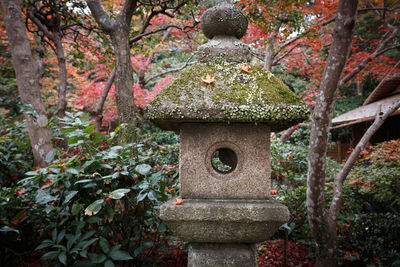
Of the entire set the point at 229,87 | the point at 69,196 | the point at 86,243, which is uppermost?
the point at 229,87

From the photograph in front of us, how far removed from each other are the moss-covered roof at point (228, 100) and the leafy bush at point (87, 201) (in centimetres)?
68

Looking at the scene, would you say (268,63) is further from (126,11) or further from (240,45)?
(240,45)

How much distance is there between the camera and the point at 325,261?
3.22 metres

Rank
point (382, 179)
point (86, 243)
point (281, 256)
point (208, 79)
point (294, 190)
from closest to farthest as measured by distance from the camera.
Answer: point (208, 79)
point (86, 243)
point (382, 179)
point (294, 190)
point (281, 256)

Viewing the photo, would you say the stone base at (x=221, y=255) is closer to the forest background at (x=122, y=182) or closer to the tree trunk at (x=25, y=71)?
the forest background at (x=122, y=182)

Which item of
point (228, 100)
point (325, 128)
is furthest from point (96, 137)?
point (325, 128)

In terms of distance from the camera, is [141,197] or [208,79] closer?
[208,79]

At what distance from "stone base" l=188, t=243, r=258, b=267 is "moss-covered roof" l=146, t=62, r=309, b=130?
1.05 m

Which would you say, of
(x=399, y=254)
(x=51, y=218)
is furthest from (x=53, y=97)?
(x=399, y=254)

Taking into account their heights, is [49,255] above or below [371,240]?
above

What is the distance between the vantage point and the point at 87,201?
2.25m

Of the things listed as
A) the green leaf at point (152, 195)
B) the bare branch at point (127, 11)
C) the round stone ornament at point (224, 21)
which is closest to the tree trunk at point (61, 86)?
the bare branch at point (127, 11)

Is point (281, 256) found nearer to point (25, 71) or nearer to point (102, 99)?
point (25, 71)

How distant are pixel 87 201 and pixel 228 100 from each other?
1.53 meters
